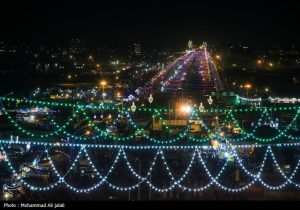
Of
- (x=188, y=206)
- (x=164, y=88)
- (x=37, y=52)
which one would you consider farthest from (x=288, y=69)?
(x=188, y=206)

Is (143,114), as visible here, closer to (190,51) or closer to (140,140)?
(140,140)

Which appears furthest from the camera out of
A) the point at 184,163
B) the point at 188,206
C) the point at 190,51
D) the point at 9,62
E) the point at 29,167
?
the point at 190,51

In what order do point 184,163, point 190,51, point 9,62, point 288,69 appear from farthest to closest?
point 190,51 < point 288,69 < point 9,62 < point 184,163

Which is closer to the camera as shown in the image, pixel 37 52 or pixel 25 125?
pixel 25 125

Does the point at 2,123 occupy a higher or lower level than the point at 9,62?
lower

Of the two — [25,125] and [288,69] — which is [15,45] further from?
[288,69]

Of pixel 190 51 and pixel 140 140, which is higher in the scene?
pixel 190 51

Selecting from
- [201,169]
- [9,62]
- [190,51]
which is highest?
[190,51]

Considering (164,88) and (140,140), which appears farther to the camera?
(164,88)

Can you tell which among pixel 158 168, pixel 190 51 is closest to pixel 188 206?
pixel 158 168
